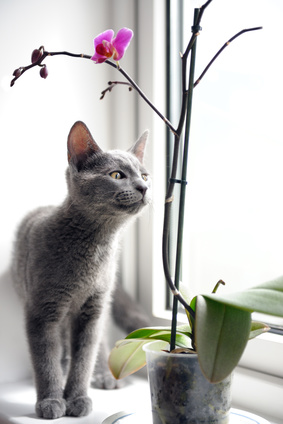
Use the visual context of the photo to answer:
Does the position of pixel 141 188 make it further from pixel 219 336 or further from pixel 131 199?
pixel 219 336

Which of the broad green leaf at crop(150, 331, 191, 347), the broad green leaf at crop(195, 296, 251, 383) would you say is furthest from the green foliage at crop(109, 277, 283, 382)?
the broad green leaf at crop(150, 331, 191, 347)

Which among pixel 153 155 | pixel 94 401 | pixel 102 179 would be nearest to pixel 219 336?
pixel 102 179

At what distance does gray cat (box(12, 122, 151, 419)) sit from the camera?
871mm

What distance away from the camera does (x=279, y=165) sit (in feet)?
3.42

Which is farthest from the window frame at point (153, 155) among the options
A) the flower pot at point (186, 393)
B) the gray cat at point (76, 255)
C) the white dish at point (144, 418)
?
the flower pot at point (186, 393)

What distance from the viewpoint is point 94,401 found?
0.98 meters

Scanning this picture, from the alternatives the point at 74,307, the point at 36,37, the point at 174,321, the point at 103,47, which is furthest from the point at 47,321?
the point at 36,37

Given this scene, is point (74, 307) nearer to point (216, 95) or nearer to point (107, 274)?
point (107, 274)

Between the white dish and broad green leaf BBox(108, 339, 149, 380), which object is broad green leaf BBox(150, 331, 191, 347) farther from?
the white dish

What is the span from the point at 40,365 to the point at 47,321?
0.27 ft

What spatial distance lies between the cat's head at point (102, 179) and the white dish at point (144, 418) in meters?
0.34

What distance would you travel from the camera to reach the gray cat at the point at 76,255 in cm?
87

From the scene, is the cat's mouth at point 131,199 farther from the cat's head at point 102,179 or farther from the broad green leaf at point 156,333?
the broad green leaf at point 156,333

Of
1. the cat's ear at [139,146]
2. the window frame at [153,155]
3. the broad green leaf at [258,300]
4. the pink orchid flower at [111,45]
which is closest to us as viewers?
the broad green leaf at [258,300]
